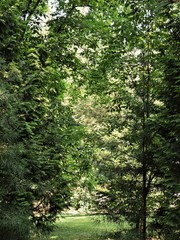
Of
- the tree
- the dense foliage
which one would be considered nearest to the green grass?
the dense foliage

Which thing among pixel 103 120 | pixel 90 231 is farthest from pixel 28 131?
pixel 90 231

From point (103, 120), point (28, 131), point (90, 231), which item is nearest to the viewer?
point (28, 131)

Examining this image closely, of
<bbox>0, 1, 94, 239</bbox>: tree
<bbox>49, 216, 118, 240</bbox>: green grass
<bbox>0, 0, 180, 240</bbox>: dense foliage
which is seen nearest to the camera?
<bbox>0, 1, 94, 239</bbox>: tree

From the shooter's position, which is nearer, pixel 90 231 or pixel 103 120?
pixel 103 120

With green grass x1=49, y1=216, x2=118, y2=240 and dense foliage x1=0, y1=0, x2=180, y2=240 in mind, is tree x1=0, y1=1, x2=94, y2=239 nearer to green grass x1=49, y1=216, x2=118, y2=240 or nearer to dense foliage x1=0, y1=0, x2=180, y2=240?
dense foliage x1=0, y1=0, x2=180, y2=240

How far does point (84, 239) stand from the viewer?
7.40 m

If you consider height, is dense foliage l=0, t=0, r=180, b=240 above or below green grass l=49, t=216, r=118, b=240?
above

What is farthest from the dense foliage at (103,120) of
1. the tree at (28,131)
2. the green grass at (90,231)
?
the green grass at (90,231)

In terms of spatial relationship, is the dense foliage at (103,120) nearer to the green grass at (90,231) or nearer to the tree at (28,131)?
the tree at (28,131)

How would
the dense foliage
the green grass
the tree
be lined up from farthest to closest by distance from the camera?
1. the green grass
2. the dense foliage
3. the tree

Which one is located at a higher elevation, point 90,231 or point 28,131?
point 28,131

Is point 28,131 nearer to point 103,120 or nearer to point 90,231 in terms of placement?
point 103,120

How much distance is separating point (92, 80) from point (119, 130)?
6.33 ft

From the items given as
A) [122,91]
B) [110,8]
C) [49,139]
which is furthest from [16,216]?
[110,8]
